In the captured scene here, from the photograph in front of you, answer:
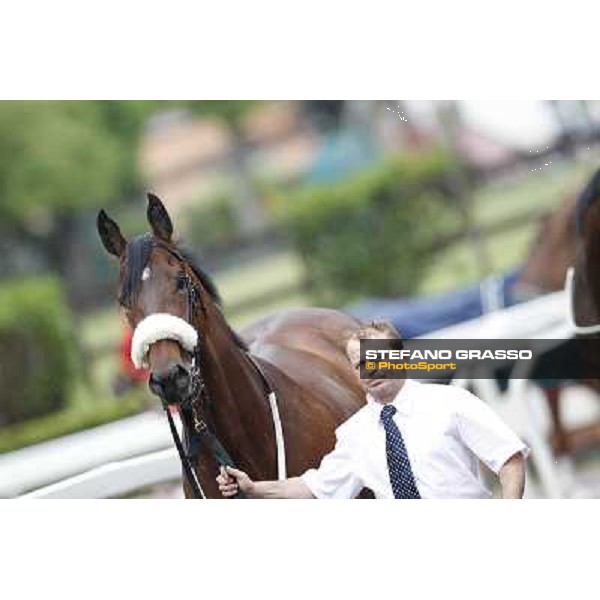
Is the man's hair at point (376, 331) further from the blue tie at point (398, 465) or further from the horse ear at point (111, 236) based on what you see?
the horse ear at point (111, 236)

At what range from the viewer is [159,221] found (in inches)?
169

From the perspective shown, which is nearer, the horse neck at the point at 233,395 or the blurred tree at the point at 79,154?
the horse neck at the point at 233,395

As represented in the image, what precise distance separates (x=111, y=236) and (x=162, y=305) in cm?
32

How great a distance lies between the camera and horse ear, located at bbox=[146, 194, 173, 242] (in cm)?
429

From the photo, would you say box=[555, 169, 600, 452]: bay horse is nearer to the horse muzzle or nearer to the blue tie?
the blue tie

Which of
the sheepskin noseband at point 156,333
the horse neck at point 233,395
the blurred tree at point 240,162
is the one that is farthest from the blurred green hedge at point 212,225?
the sheepskin noseband at point 156,333

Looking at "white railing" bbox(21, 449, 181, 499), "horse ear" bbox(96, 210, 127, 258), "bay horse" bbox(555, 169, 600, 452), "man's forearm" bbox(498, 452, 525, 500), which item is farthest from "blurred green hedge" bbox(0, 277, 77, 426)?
"bay horse" bbox(555, 169, 600, 452)

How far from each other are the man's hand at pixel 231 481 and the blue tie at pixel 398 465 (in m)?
0.41

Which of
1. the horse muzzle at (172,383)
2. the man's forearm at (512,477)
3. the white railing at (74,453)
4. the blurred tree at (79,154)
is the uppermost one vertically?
the blurred tree at (79,154)

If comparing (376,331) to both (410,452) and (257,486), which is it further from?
(257,486)

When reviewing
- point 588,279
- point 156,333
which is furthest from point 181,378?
point 588,279

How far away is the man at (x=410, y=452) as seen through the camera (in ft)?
14.0

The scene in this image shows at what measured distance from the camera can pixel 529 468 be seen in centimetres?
457
